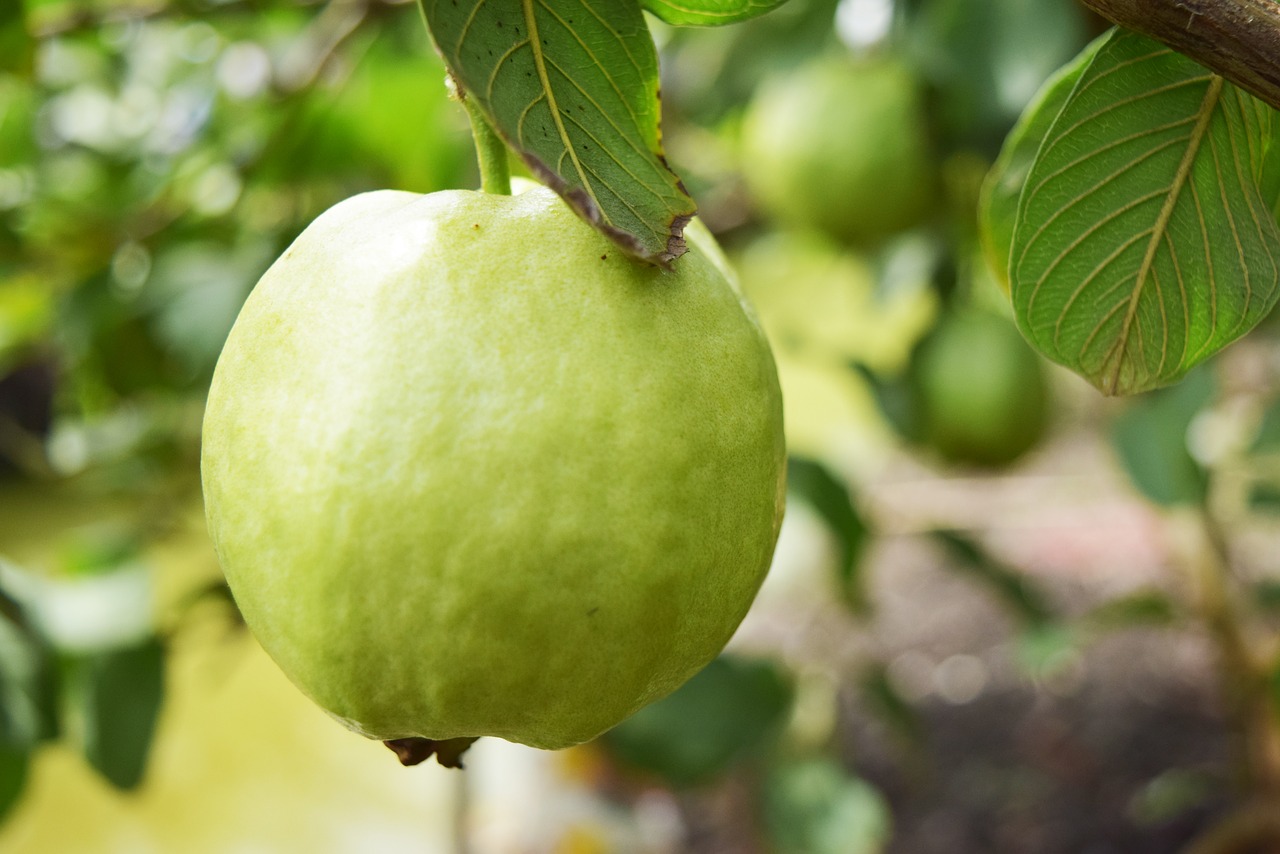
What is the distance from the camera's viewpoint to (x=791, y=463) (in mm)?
1272

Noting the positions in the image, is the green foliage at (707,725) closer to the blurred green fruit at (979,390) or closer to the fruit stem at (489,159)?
the blurred green fruit at (979,390)

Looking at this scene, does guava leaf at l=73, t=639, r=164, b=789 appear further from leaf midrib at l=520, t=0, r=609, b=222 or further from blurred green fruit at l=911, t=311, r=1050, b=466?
blurred green fruit at l=911, t=311, r=1050, b=466

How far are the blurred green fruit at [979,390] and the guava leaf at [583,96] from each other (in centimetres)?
99

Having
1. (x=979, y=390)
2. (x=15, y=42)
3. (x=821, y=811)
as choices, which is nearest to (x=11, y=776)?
(x=15, y=42)

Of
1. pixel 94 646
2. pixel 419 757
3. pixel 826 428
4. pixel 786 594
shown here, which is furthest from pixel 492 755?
pixel 419 757

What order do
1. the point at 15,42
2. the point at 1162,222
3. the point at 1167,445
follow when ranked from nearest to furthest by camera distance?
the point at 1162,222, the point at 15,42, the point at 1167,445

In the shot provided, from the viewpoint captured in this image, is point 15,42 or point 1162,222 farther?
point 15,42

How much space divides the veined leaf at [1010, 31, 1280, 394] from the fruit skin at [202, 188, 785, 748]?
14 cm

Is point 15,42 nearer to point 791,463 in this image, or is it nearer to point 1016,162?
point 1016,162

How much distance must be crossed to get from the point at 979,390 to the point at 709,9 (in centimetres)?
97

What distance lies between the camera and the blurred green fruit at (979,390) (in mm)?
1311

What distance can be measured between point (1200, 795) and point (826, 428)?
1.47m

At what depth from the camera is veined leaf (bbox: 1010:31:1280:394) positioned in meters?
0.42

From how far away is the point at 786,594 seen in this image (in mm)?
2461
